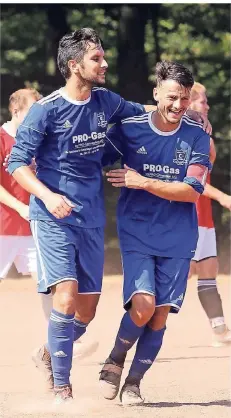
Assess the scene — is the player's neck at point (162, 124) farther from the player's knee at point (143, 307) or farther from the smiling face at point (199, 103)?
the smiling face at point (199, 103)

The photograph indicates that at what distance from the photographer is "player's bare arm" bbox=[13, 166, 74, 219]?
6.25 meters

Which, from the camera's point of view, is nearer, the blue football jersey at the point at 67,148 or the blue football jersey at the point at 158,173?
the blue football jersey at the point at 67,148

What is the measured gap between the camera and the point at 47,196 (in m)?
6.27

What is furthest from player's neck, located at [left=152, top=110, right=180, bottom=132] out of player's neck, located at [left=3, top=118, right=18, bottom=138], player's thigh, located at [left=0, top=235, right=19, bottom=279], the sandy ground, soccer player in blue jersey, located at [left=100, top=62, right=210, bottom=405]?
player's thigh, located at [left=0, top=235, right=19, bottom=279]

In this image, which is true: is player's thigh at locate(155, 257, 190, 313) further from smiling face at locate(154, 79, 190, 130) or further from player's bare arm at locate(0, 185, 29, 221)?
player's bare arm at locate(0, 185, 29, 221)

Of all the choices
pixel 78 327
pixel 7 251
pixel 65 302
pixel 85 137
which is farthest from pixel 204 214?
pixel 65 302

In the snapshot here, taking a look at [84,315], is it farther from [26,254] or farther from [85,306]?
[26,254]

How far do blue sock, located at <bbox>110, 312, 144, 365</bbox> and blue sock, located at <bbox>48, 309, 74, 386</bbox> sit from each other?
357 millimetres

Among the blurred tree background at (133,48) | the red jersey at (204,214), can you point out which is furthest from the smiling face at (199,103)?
the blurred tree background at (133,48)

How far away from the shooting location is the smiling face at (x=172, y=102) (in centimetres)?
654

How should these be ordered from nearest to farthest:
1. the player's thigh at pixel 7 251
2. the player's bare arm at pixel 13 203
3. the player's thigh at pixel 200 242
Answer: the player's bare arm at pixel 13 203, the player's thigh at pixel 7 251, the player's thigh at pixel 200 242

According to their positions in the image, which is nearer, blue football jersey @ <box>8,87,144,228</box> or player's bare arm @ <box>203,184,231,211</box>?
blue football jersey @ <box>8,87,144,228</box>

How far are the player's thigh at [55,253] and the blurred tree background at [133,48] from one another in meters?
8.98

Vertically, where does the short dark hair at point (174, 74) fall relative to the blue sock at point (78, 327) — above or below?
above
